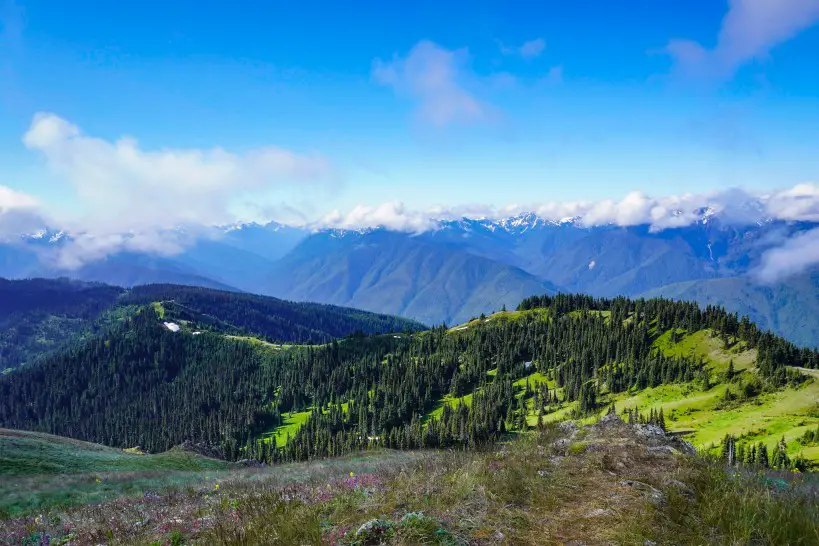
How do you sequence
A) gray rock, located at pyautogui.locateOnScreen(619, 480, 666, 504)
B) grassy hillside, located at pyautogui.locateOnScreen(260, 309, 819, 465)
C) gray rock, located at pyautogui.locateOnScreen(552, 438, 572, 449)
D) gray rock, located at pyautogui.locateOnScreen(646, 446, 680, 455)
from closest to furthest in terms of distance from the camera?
gray rock, located at pyautogui.locateOnScreen(619, 480, 666, 504) < gray rock, located at pyautogui.locateOnScreen(646, 446, 680, 455) < gray rock, located at pyautogui.locateOnScreen(552, 438, 572, 449) < grassy hillside, located at pyautogui.locateOnScreen(260, 309, 819, 465)

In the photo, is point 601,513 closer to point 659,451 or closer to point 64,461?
point 659,451

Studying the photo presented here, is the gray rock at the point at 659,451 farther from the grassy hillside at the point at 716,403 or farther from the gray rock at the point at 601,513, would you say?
the grassy hillside at the point at 716,403

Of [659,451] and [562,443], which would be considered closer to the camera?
[659,451]

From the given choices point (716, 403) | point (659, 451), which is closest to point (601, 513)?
point (659, 451)

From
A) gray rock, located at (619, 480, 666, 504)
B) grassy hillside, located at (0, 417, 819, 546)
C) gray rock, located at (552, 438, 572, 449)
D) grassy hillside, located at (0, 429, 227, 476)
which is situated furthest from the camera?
grassy hillside, located at (0, 429, 227, 476)

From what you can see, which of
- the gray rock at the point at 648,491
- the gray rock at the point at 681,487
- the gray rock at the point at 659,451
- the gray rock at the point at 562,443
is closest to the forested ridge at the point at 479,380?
the gray rock at the point at 562,443

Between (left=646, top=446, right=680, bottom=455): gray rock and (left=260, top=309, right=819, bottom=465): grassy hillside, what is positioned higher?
(left=646, top=446, right=680, bottom=455): gray rock

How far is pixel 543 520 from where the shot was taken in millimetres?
8406

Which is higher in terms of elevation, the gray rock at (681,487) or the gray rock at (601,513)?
the gray rock at (681,487)

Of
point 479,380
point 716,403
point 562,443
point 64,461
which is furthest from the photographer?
point 479,380

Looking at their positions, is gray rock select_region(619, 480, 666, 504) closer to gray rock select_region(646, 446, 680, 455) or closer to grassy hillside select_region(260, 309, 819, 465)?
gray rock select_region(646, 446, 680, 455)

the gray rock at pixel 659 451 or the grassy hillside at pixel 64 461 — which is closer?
the gray rock at pixel 659 451

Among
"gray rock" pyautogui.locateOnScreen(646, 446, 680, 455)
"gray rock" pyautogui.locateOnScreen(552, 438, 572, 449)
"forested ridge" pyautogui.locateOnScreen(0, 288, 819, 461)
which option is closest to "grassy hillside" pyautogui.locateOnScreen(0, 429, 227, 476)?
"gray rock" pyautogui.locateOnScreen(552, 438, 572, 449)

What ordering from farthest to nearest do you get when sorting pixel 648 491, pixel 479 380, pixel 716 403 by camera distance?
1. pixel 479 380
2. pixel 716 403
3. pixel 648 491
